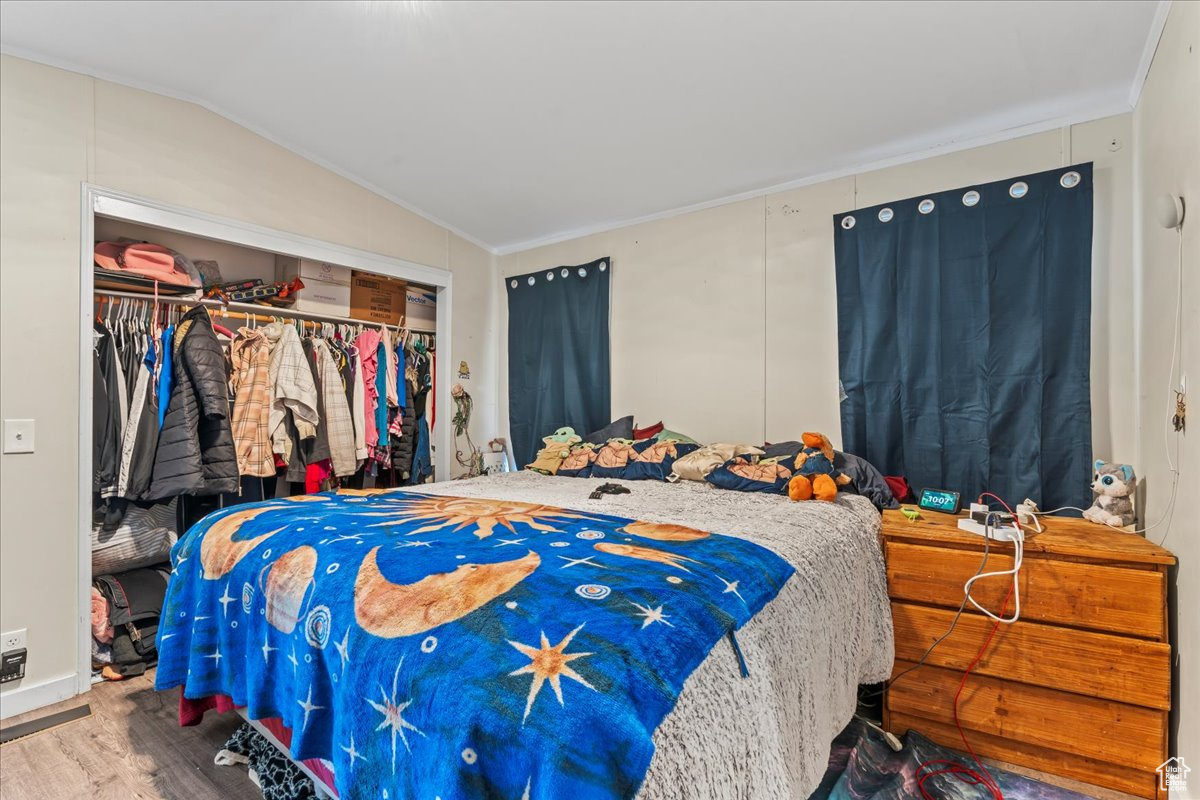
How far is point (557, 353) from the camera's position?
12.9ft

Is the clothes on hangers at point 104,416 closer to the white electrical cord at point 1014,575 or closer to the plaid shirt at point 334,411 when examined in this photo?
the plaid shirt at point 334,411

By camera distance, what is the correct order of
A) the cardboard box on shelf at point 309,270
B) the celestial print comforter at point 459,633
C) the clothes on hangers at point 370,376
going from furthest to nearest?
the clothes on hangers at point 370,376, the cardboard box on shelf at point 309,270, the celestial print comforter at point 459,633

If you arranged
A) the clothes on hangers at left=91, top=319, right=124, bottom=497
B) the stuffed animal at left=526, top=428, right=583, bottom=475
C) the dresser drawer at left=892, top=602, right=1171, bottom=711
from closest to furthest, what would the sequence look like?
1. the dresser drawer at left=892, top=602, right=1171, bottom=711
2. the clothes on hangers at left=91, top=319, right=124, bottom=497
3. the stuffed animal at left=526, top=428, right=583, bottom=475

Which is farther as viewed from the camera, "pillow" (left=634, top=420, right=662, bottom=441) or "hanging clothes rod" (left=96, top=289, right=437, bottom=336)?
"pillow" (left=634, top=420, right=662, bottom=441)

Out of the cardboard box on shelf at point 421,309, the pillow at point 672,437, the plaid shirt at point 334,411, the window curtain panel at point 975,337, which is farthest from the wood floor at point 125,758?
the window curtain panel at point 975,337

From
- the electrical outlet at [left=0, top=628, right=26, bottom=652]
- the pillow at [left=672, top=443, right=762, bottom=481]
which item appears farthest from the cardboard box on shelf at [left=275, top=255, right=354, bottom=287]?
the pillow at [left=672, top=443, right=762, bottom=481]

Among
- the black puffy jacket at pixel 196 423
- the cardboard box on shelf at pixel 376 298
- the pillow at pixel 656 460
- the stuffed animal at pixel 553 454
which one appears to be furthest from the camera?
the cardboard box on shelf at pixel 376 298

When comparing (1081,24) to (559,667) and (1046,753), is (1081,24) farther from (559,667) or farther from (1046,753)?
(559,667)

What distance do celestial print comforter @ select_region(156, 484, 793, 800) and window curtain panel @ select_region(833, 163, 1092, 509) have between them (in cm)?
153

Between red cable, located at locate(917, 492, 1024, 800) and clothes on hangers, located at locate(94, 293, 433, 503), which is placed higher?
clothes on hangers, located at locate(94, 293, 433, 503)

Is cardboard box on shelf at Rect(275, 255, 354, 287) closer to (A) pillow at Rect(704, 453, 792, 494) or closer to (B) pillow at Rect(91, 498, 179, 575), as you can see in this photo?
(B) pillow at Rect(91, 498, 179, 575)

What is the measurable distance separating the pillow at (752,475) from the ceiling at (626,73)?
5.00 feet

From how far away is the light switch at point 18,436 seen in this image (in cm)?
221

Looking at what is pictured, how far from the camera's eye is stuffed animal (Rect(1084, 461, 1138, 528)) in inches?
78.2
